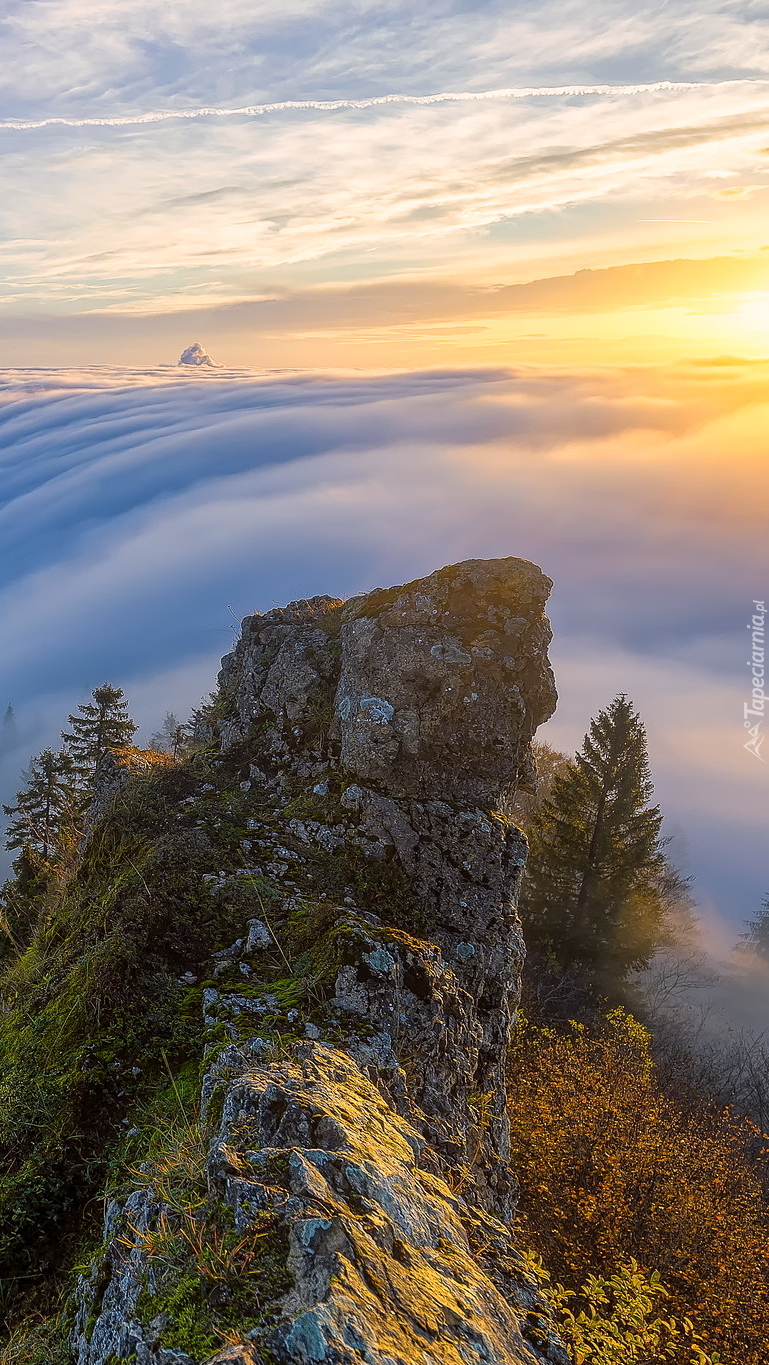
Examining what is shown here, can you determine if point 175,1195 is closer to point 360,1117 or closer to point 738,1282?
point 360,1117

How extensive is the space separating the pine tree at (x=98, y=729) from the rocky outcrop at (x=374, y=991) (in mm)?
19246

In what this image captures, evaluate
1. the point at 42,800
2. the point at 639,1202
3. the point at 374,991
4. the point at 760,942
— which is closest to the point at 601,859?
the point at 639,1202

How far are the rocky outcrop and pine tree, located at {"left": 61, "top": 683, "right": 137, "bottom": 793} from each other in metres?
19.2

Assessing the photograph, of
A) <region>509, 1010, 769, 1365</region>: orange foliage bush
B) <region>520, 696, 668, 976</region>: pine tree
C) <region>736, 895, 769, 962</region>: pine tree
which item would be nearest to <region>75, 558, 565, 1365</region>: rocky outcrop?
<region>509, 1010, 769, 1365</region>: orange foliage bush

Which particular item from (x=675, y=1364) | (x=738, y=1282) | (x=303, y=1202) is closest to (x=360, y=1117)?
(x=303, y=1202)

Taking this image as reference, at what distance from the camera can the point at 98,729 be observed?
3350cm

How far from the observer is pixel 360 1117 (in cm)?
551

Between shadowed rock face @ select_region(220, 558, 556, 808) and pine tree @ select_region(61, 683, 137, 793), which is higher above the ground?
shadowed rock face @ select_region(220, 558, 556, 808)

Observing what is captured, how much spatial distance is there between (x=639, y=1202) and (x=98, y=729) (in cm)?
2626

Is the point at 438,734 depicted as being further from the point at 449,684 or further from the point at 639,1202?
the point at 639,1202

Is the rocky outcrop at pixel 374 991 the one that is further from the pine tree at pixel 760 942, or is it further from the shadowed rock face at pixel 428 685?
the pine tree at pixel 760 942

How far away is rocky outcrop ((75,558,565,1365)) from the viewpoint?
404 centimetres

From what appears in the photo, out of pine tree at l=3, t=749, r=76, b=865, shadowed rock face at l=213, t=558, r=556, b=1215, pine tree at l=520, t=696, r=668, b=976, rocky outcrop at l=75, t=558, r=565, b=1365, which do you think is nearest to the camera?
rocky outcrop at l=75, t=558, r=565, b=1365

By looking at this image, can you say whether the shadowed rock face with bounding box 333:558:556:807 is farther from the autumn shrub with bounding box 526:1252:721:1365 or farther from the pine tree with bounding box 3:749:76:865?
the pine tree with bounding box 3:749:76:865
